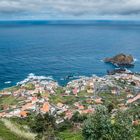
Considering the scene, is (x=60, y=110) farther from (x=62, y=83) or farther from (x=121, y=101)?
(x=62, y=83)

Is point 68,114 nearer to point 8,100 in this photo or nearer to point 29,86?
point 8,100

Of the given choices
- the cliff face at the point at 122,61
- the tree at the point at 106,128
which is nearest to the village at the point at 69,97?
the cliff face at the point at 122,61

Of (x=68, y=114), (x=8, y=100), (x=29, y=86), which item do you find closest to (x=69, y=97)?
(x=29, y=86)

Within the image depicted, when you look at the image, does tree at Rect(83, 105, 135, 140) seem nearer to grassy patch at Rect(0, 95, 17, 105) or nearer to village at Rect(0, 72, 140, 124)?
village at Rect(0, 72, 140, 124)

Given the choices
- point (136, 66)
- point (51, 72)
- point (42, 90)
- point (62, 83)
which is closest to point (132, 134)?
point (42, 90)

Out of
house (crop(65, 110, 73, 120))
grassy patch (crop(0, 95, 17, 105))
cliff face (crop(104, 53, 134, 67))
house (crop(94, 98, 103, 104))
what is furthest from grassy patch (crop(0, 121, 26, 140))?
cliff face (crop(104, 53, 134, 67))
